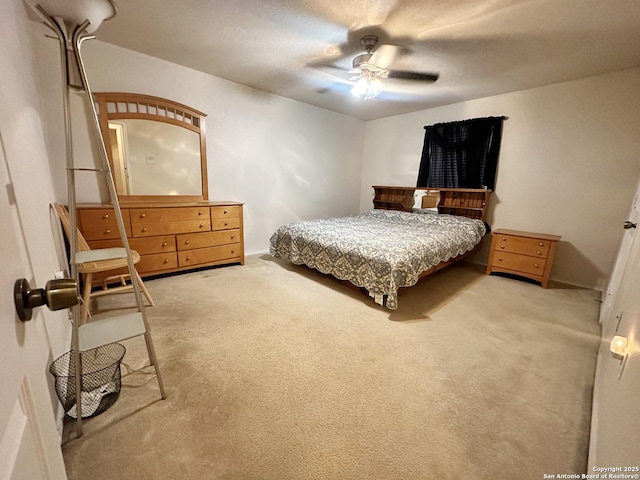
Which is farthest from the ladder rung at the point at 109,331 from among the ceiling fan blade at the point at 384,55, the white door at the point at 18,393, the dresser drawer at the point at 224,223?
the ceiling fan blade at the point at 384,55

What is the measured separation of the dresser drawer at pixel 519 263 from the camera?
9.91ft

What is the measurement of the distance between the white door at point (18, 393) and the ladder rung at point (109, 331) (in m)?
0.78

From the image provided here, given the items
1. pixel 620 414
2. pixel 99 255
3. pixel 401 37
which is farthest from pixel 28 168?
pixel 620 414

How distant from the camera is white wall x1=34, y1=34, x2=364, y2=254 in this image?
264cm

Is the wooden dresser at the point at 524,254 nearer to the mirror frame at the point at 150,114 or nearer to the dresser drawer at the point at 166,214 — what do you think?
the dresser drawer at the point at 166,214

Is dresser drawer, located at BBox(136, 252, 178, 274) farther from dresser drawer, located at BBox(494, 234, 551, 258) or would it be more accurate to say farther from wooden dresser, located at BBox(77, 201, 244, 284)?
dresser drawer, located at BBox(494, 234, 551, 258)

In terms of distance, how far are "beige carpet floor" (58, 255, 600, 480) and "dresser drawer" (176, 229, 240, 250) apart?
2.33 ft

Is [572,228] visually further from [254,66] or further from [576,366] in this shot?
[254,66]

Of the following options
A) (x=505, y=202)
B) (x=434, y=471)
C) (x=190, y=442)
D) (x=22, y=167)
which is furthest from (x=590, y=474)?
(x=505, y=202)

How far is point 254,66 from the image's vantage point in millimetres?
2941

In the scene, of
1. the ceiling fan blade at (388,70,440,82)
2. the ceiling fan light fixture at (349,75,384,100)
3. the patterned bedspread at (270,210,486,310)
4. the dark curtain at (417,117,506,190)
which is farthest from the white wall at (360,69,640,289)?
the ceiling fan light fixture at (349,75,384,100)

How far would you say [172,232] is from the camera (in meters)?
2.95

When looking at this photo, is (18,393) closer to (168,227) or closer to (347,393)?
(347,393)

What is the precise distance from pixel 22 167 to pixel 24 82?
82 cm
